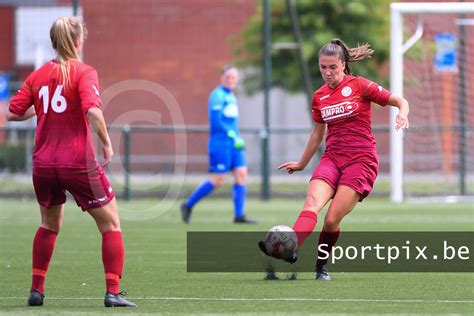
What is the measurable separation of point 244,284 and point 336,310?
5.93 feet

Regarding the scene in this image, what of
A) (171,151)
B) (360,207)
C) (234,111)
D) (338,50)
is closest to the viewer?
(338,50)

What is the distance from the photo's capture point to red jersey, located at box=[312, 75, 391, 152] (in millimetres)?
8891

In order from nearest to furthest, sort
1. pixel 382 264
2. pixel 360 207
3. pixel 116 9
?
A: pixel 382 264 < pixel 360 207 < pixel 116 9

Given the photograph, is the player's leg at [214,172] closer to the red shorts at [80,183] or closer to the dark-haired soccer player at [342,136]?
the dark-haired soccer player at [342,136]

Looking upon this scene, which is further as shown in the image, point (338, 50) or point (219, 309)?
point (338, 50)

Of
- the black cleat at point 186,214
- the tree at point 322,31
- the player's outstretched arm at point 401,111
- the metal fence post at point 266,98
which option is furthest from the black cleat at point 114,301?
the tree at point 322,31

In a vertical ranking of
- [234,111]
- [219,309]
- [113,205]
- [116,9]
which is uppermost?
[116,9]

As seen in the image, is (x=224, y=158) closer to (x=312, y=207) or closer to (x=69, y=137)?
(x=312, y=207)

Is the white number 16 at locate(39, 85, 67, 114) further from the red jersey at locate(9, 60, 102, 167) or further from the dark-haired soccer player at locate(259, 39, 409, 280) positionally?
the dark-haired soccer player at locate(259, 39, 409, 280)

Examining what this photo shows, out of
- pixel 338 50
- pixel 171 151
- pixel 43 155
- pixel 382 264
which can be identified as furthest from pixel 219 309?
pixel 171 151

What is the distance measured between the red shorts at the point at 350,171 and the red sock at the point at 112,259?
6.26 feet

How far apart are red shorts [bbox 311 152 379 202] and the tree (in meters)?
18.6

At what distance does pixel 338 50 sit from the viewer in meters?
8.88

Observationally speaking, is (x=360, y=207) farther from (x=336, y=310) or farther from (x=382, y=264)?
(x=336, y=310)
